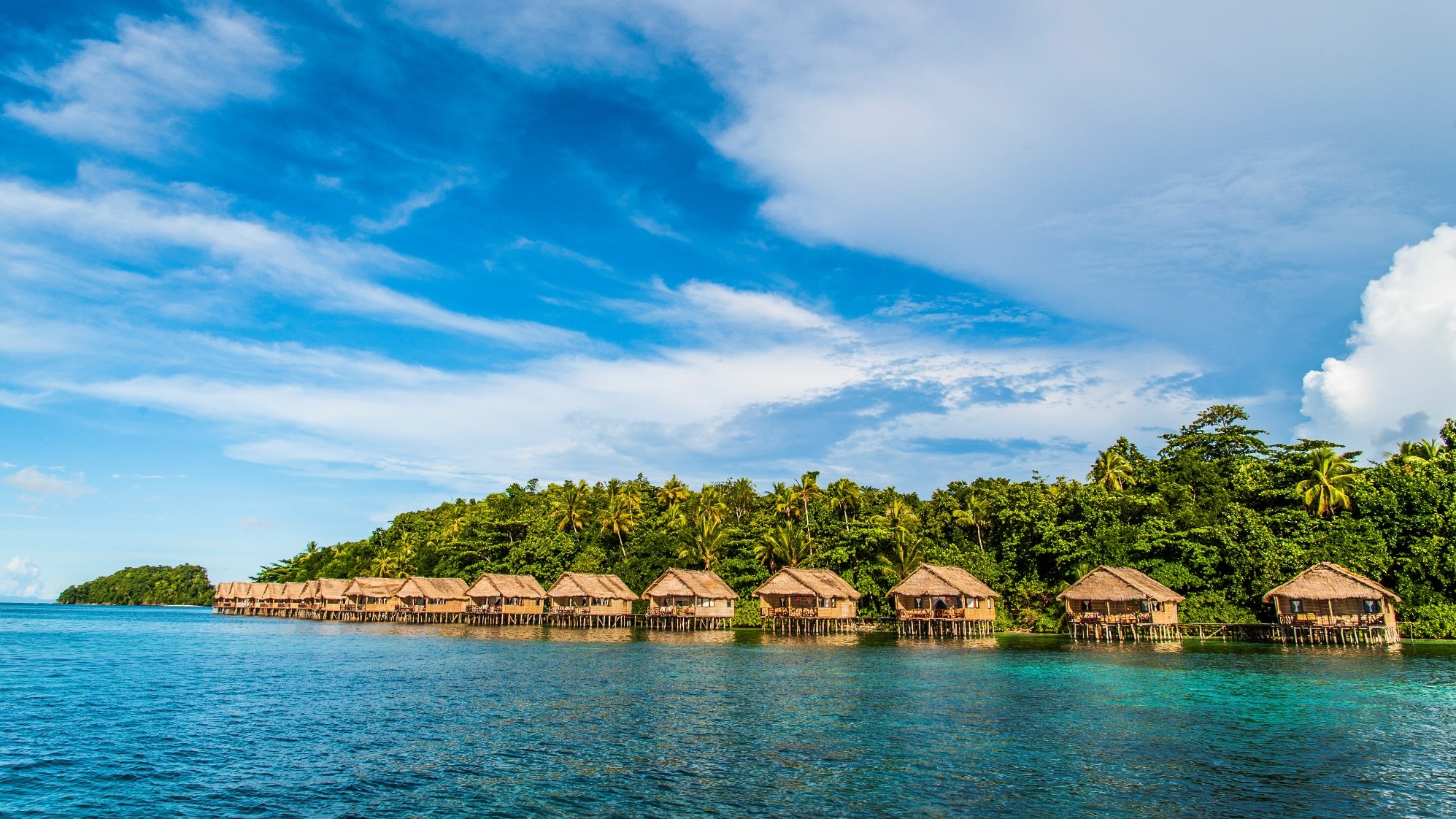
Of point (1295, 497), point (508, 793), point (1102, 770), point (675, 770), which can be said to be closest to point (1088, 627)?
point (1295, 497)

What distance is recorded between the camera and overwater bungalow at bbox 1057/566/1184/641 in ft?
159

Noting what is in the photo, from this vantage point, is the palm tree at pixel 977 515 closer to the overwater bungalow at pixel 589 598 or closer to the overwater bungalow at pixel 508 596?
the overwater bungalow at pixel 589 598

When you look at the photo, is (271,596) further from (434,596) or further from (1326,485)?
(1326,485)

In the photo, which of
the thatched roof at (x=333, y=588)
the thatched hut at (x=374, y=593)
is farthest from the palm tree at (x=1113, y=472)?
the thatched roof at (x=333, y=588)

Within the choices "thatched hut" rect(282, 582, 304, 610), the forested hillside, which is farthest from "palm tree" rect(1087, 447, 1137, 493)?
"thatched hut" rect(282, 582, 304, 610)

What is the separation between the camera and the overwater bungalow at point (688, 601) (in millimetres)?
61656

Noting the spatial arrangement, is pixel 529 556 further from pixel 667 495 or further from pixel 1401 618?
pixel 1401 618

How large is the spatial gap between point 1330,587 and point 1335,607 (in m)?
1.53

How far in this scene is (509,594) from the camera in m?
69.1

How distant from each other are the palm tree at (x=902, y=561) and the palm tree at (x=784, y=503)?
10699mm

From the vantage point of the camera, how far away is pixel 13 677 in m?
33.0

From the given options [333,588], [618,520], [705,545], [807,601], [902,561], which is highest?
[618,520]

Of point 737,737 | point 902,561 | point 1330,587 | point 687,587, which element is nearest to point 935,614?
point 902,561

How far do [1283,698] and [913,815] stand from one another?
61.8 feet
